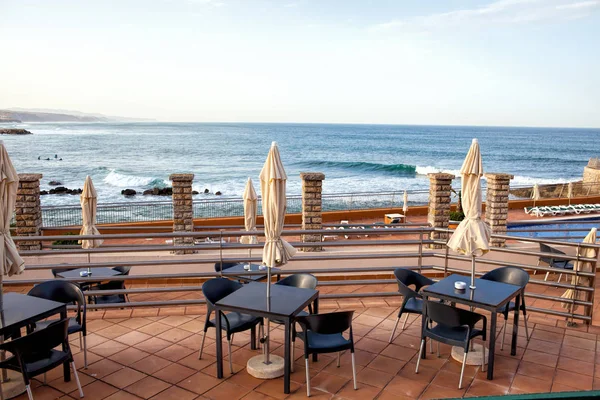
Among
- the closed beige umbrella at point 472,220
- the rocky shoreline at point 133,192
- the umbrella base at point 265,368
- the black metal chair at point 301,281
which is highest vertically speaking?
the closed beige umbrella at point 472,220

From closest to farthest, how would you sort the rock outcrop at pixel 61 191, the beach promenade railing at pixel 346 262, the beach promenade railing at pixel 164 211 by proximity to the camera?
the beach promenade railing at pixel 346 262, the beach promenade railing at pixel 164 211, the rock outcrop at pixel 61 191

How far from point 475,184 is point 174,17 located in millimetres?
29585

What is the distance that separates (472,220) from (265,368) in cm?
295

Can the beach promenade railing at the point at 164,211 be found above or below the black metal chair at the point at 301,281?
below

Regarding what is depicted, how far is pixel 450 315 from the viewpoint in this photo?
4820 millimetres

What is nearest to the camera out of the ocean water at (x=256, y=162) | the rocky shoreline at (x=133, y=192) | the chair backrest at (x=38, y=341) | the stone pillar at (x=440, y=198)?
the chair backrest at (x=38, y=341)

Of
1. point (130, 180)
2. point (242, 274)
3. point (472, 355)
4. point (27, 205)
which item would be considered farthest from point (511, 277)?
point (130, 180)

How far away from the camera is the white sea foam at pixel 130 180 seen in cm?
4216

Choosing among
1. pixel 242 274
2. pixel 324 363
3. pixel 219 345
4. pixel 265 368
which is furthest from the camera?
pixel 242 274

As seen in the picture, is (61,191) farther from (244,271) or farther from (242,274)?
(242,274)

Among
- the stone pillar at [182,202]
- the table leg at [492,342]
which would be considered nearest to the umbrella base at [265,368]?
the table leg at [492,342]

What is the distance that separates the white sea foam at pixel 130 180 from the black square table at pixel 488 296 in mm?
38804

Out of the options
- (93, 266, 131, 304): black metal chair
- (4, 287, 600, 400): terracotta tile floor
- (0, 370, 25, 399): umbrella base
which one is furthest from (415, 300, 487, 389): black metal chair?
(93, 266, 131, 304): black metal chair

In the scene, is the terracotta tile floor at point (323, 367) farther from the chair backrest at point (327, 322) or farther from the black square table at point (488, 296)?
the chair backrest at point (327, 322)
